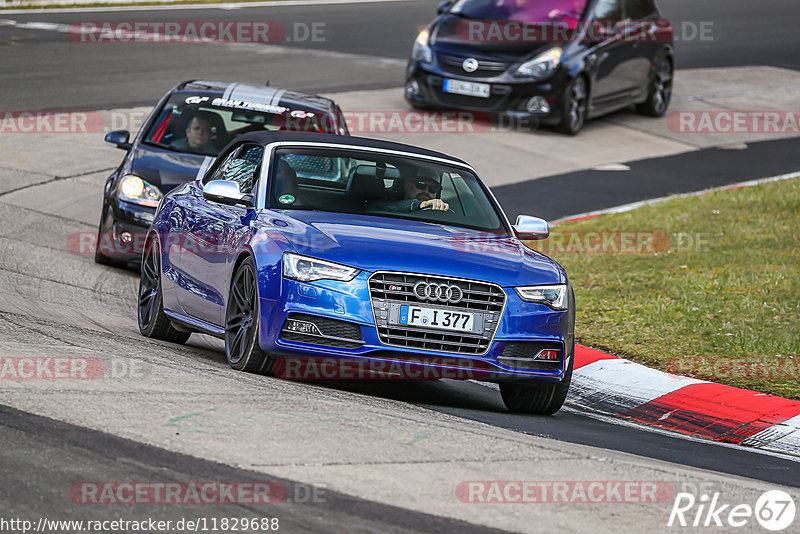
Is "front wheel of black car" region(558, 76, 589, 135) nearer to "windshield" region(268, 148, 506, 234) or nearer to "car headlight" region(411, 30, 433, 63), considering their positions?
"car headlight" region(411, 30, 433, 63)

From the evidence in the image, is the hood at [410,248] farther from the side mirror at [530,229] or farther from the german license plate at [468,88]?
the german license plate at [468,88]

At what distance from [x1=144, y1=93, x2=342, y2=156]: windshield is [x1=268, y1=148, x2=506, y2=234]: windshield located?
3.91 meters

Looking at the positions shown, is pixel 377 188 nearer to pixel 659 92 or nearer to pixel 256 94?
pixel 256 94

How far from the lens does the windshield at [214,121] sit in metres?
12.7

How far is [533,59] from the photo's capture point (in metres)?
19.6

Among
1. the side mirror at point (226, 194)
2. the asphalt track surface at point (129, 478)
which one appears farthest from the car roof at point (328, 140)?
the asphalt track surface at point (129, 478)

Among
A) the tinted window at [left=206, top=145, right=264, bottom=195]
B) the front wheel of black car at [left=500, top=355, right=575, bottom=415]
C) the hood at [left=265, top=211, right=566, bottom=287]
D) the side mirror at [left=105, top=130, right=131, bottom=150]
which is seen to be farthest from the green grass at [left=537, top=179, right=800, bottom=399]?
the side mirror at [left=105, top=130, right=131, bottom=150]

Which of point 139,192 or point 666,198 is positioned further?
point 666,198

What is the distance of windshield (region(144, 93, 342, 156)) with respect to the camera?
12672mm

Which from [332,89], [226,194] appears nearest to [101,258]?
[226,194]

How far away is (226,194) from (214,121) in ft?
14.8

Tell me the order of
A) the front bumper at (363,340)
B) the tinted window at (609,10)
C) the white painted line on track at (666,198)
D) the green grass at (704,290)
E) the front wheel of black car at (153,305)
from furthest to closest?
the tinted window at (609,10) → the white painted line on track at (666,198) → the green grass at (704,290) → the front wheel of black car at (153,305) → the front bumper at (363,340)

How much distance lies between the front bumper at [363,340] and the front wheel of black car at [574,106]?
12422 millimetres

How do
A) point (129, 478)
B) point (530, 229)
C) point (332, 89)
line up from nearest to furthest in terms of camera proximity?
point (129, 478), point (530, 229), point (332, 89)
